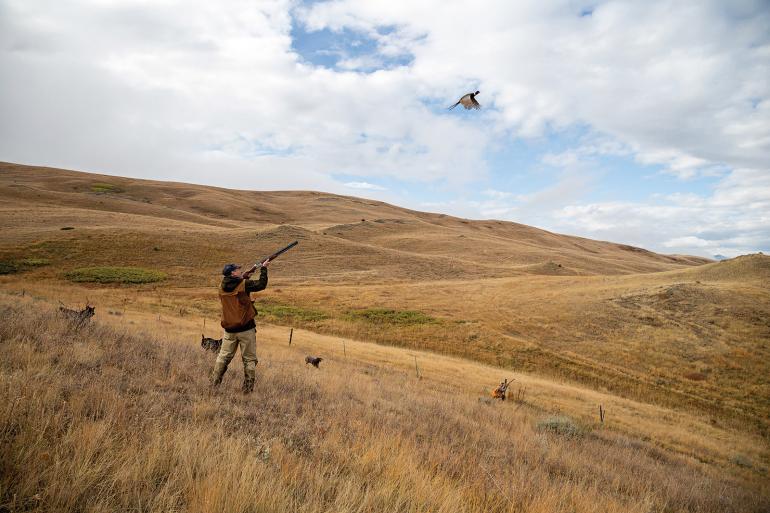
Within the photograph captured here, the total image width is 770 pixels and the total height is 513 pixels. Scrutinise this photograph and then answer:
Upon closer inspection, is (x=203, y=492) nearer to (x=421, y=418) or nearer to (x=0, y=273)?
(x=421, y=418)

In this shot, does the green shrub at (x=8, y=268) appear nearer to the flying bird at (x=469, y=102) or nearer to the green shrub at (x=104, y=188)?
the flying bird at (x=469, y=102)

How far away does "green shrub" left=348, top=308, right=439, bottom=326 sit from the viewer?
115ft

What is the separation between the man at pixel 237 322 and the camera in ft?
26.9

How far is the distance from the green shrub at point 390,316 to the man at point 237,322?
87.9 feet

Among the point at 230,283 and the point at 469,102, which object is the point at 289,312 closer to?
the point at 230,283

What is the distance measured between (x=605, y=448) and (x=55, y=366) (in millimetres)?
12660

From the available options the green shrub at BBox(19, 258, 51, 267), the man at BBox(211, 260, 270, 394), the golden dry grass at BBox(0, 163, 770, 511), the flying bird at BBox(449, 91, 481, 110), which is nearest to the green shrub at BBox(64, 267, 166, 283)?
the golden dry grass at BBox(0, 163, 770, 511)

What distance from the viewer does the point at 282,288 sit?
4444 centimetres

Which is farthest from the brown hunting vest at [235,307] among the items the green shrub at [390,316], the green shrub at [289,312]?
the green shrub at [390,316]

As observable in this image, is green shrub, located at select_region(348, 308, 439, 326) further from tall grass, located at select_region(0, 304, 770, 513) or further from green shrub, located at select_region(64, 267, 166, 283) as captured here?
tall grass, located at select_region(0, 304, 770, 513)

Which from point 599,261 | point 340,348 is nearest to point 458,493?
point 340,348

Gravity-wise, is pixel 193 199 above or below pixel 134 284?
above

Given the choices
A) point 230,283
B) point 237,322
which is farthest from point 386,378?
point 230,283

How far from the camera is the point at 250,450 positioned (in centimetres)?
440
